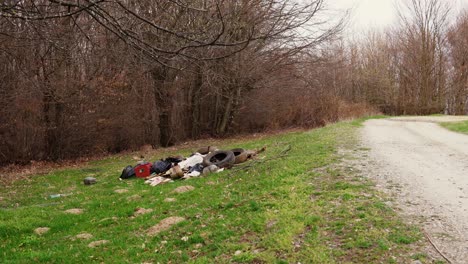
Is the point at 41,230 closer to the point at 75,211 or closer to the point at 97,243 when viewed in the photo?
the point at 75,211

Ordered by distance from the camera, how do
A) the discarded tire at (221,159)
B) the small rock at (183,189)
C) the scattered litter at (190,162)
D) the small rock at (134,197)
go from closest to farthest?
the small rock at (134,197) < the small rock at (183,189) < the discarded tire at (221,159) < the scattered litter at (190,162)

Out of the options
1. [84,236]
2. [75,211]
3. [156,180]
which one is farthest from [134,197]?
[84,236]

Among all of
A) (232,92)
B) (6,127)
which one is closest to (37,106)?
(6,127)

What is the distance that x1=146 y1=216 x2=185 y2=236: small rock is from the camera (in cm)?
685

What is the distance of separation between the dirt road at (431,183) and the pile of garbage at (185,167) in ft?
14.4

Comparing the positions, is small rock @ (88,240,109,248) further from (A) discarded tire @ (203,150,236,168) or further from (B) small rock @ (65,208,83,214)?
(A) discarded tire @ (203,150,236,168)

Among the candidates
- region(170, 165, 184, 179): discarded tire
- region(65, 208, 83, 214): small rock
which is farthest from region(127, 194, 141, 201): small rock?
region(170, 165, 184, 179): discarded tire

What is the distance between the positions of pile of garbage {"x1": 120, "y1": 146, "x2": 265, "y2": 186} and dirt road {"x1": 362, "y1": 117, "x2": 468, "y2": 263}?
14.4 ft

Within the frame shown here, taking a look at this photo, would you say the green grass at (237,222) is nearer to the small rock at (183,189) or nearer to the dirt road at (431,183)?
the small rock at (183,189)

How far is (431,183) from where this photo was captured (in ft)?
23.8

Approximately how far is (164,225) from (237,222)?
148cm

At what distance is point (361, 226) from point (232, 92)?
2049 centimetres

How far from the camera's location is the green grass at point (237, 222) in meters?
5.05

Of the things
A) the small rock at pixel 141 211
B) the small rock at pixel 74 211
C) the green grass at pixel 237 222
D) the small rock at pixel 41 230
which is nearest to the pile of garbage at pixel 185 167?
the green grass at pixel 237 222
